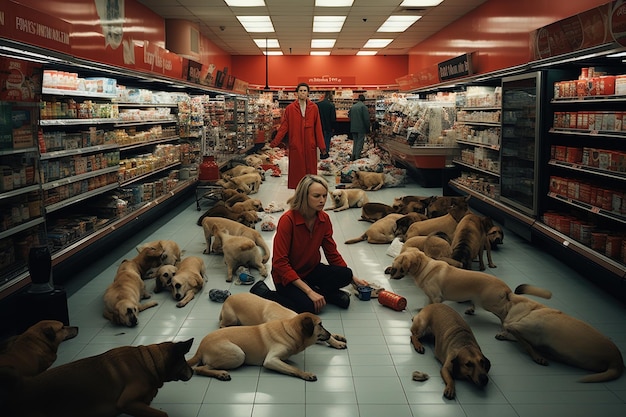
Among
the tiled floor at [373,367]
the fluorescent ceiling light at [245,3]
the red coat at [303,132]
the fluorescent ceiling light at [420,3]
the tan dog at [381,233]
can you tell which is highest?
the fluorescent ceiling light at [420,3]

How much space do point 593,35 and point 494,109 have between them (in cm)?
476

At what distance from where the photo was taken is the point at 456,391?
369 centimetres

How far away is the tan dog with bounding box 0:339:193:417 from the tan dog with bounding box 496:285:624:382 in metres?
2.49

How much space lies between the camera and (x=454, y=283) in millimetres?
4840

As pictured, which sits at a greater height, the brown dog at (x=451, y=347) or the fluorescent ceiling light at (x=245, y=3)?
the fluorescent ceiling light at (x=245, y=3)

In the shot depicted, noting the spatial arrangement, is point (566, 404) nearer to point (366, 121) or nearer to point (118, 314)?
point (118, 314)

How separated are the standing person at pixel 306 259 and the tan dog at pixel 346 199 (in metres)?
5.15

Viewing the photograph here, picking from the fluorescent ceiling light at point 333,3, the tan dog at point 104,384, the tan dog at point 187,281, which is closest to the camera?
the tan dog at point 104,384

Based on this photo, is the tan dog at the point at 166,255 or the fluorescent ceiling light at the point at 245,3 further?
the fluorescent ceiling light at the point at 245,3

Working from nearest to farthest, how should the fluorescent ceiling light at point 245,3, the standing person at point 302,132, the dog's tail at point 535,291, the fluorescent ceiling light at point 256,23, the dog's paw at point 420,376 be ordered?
the dog's paw at point 420,376 → the dog's tail at point 535,291 → the standing person at point 302,132 → the fluorescent ceiling light at point 245,3 → the fluorescent ceiling light at point 256,23

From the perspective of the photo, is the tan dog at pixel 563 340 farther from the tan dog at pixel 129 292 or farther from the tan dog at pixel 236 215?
the tan dog at pixel 236 215

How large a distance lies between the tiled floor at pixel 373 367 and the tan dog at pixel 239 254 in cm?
20

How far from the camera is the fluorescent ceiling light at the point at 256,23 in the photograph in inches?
586

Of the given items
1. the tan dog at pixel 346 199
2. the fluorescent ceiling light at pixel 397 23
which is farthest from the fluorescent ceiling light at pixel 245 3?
the tan dog at pixel 346 199
